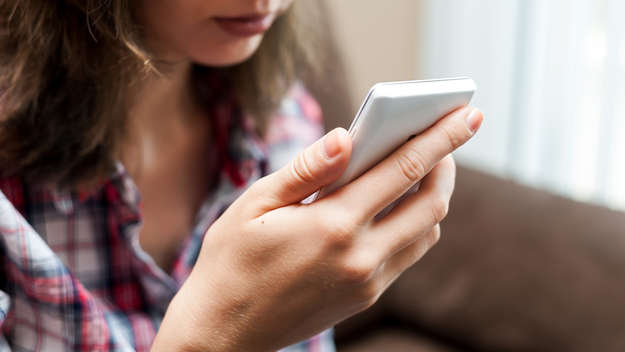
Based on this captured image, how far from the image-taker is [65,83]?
67 cm

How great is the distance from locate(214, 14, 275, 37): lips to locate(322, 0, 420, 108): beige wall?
93cm

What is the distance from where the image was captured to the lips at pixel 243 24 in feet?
2.09

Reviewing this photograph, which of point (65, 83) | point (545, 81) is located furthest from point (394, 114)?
point (545, 81)

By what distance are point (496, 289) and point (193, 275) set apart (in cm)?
63

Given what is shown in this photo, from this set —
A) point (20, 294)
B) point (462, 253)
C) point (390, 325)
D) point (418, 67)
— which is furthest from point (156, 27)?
point (418, 67)

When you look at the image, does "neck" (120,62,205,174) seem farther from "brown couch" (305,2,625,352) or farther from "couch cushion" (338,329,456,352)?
"couch cushion" (338,329,456,352)

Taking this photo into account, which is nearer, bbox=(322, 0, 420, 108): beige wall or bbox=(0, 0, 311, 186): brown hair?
bbox=(0, 0, 311, 186): brown hair

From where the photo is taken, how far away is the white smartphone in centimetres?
44

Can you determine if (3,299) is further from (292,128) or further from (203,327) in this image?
(292,128)

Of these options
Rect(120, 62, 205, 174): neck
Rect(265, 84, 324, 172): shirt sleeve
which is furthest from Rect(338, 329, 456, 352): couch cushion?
Rect(120, 62, 205, 174): neck

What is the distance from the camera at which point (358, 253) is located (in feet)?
1.65

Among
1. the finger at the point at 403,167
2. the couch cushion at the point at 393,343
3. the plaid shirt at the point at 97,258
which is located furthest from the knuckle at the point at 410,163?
the couch cushion at the point at 393,343

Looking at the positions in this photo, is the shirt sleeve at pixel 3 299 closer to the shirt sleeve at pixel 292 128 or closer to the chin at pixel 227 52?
the chin at pixel 227 52

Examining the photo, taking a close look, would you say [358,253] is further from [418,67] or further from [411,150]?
[418,67]
